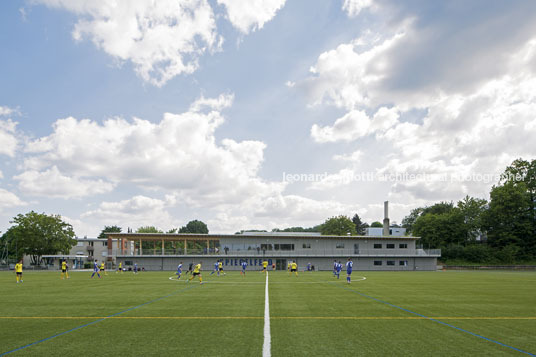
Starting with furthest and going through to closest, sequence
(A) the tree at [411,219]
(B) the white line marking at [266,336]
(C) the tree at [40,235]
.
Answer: (A) the tree at [411,219]
(C) the tree at [40,235]
(B) the white line marking at [266,336]

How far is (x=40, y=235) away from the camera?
81000 mm

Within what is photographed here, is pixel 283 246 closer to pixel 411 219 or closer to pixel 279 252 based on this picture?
pixel 279 252

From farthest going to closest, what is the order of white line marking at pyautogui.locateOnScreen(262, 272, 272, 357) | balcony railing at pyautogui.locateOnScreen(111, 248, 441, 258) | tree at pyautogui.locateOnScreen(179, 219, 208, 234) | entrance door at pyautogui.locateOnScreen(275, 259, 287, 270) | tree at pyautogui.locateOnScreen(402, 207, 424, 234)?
tree at pyautogui.locateOnScreen(179, 219, 208, 234), tree at pyautogui.locateOnScreen(402, 207, 424, 234), entrance door at pyautogui.locateOnScreen(275, 259, 287, 270), balcony railing at pyautogui.locateOnScreen(111, 248, 441, 258), white line marking at pyautogui.locateOnScreen(262, 272, 272, 357)

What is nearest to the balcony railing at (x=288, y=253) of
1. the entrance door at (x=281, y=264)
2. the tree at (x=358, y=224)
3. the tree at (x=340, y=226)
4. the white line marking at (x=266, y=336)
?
the entrance door at (x=281, y=264)

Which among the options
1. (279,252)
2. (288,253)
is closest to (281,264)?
(279,252)

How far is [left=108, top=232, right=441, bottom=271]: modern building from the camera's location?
6869 cm

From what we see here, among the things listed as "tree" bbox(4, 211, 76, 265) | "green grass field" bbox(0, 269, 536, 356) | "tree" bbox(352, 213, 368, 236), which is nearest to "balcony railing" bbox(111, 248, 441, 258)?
"tree" bbox(4, 211, 76, 265)

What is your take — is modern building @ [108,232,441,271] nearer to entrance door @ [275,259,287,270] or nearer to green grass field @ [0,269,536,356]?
entrance door @ [275,259,287,270]

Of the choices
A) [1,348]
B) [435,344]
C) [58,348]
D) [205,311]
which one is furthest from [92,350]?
[435,344]

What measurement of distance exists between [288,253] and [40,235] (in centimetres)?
5249

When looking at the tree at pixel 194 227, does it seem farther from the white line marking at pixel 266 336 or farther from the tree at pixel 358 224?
the white line marking at pixel 266 336

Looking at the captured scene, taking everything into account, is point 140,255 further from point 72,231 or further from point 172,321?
point 172,321

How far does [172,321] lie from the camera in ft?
43.3

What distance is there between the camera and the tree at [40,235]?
79938 mm
